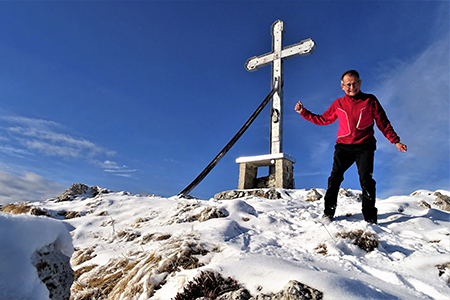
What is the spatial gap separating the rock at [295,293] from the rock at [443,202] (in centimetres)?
544

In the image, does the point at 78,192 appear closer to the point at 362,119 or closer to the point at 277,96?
the point at 277,96

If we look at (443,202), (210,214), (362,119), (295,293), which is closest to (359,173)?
(362,119)

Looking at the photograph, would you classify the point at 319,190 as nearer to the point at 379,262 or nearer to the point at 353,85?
the point at 353,85

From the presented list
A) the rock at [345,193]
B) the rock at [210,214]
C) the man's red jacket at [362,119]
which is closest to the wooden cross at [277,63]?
the rock at [345,193]

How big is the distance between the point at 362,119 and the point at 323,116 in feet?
2.25

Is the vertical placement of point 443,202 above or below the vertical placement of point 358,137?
below

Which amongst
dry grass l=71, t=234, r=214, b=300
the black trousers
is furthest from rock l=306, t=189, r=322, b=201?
dry grass l=71, t=234, r=214, b=300

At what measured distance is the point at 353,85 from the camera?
4109 millimetres

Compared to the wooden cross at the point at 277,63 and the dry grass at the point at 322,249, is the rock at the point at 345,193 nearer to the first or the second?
the wooden cross at the point at 277,63

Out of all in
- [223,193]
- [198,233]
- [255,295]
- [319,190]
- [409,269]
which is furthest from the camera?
[223,193]

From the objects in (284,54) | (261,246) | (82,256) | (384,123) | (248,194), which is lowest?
(82,256)

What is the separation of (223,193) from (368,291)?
20.4 ft

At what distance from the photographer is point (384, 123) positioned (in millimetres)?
4156

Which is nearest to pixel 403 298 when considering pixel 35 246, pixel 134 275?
pixel 134 275
